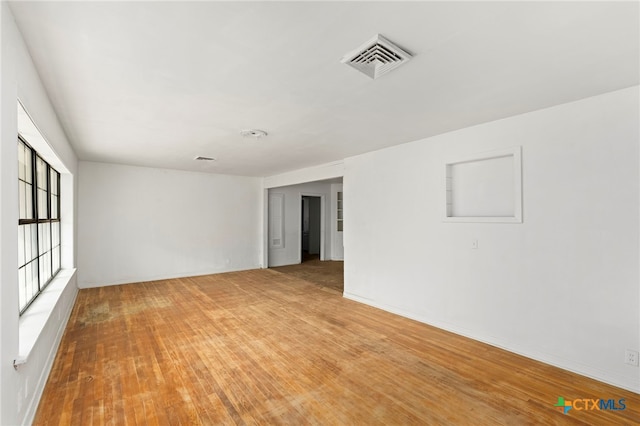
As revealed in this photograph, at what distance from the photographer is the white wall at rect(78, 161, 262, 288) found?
6.05 meters

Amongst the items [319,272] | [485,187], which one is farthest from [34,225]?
[319,272]

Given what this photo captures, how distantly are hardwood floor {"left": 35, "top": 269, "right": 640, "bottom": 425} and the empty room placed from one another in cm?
2

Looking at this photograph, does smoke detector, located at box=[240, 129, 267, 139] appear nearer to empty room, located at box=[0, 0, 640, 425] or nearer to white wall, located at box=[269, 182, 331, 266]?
empty room, located at box=[0, 0, 640, 425]

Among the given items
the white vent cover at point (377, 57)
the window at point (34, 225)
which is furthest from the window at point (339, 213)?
the white vent cover at point (377, 57)

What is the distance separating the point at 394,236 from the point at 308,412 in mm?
2828

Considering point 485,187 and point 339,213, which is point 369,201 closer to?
point 485,187

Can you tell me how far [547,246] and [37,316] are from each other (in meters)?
4.89

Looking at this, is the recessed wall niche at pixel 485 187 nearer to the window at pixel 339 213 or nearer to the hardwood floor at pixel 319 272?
the hardwood floor at pixel 319 272

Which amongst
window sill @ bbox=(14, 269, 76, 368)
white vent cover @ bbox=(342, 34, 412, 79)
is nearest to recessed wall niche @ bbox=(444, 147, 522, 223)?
white vent cover @ bbox=(342, 34, 412, 79)

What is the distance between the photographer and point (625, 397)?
2.38 metres

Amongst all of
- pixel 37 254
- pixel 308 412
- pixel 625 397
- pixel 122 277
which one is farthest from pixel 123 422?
pixel 122 277

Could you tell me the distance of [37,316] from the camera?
8.90 feet

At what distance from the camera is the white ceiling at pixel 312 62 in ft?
5.11

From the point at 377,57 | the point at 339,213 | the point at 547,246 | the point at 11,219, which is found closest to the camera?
the point at 11,219
